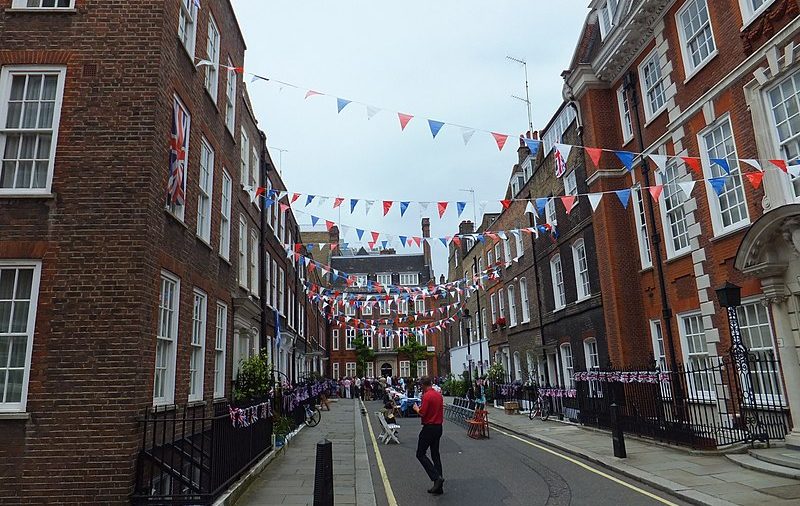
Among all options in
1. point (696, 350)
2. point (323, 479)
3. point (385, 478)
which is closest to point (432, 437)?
point (385, 478)

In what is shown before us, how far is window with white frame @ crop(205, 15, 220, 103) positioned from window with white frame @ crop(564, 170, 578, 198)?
41.6 feet

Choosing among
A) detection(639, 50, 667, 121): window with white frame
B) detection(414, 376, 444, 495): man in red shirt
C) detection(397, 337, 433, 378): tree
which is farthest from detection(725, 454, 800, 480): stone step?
detection(397, 337, 433, 378): tree

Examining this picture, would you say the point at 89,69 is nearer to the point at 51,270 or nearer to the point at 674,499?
the point at 51,270

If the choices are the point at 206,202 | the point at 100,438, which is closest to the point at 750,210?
the point at 206,202

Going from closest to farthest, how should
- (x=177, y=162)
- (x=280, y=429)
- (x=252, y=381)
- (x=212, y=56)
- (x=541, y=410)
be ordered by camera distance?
(x=177, y=162) → (x=212, y=56) → (x=252, y=381) → (x=280, y=429) → (x=541, y=410)

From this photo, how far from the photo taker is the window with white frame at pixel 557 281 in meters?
21.5

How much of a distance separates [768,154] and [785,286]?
2.57 meters

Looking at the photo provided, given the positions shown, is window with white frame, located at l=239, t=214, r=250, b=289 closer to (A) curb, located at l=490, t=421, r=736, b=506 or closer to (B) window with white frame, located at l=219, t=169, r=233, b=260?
(B) window with white frame, located at l=219, t=169, r=233, b=260

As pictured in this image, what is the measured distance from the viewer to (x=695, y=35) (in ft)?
41.5

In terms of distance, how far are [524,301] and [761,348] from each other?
15.4 metres

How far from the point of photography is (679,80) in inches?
527

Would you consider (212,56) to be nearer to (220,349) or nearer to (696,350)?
(220,349)

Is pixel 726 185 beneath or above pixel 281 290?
above

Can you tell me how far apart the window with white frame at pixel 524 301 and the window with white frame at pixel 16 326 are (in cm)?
2154
